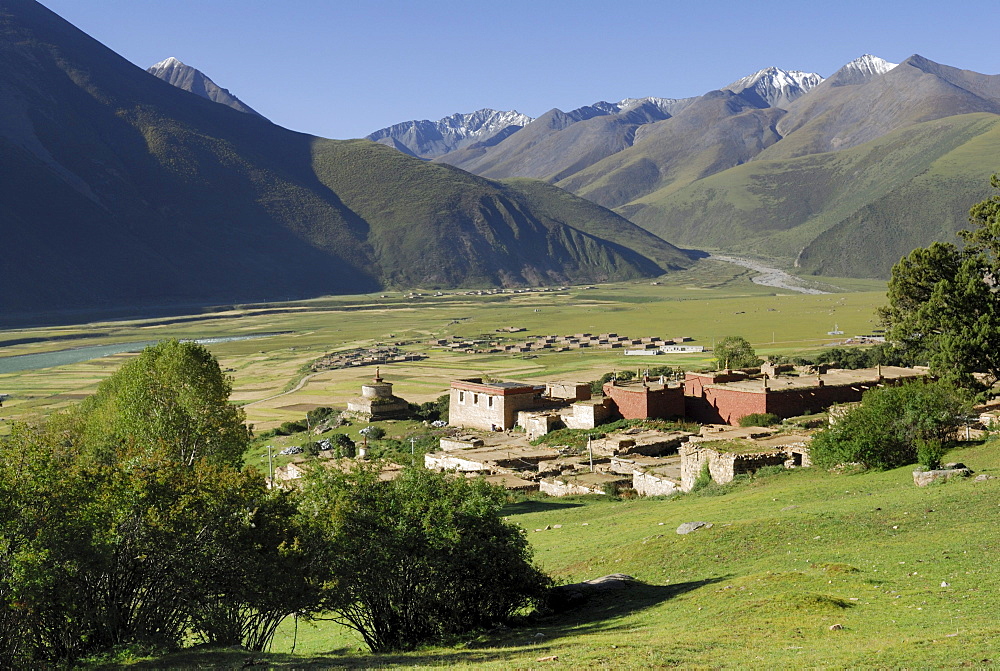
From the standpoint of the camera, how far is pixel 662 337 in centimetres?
15325

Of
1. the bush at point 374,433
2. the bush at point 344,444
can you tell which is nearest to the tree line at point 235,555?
the bush at point 344,444

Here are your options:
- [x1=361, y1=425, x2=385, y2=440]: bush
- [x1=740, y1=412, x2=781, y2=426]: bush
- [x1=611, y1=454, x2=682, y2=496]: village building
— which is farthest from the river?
[x1=611, y1=454, x2=682, y2=496]: village building

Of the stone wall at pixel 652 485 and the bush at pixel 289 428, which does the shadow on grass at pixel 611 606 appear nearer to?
the stone wall at pixel 652 485

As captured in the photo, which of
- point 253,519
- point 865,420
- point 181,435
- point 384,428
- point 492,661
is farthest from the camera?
point 384,428

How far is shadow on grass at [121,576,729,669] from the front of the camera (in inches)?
654

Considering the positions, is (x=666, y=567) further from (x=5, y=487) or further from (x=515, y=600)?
(x=5, y=487)

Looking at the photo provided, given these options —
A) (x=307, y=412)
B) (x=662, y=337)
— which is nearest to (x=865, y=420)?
(x=307, y=412)

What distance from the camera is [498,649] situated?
685 inches

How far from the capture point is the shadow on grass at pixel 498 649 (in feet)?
54.5

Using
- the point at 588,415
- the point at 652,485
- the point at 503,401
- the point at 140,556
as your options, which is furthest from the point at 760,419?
the point at 140,556

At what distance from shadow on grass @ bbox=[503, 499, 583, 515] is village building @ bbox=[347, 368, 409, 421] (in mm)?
31742

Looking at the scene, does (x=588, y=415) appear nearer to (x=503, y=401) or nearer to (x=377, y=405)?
(x=503, y=401)

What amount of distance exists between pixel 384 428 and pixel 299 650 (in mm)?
44775

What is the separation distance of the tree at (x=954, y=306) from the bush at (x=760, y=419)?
7689 mm
